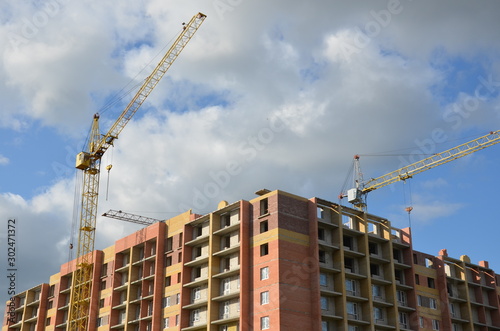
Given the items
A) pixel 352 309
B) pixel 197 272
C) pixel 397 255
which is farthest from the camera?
pixel 397 255

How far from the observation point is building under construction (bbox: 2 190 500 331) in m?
82.0

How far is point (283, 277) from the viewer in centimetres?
8012

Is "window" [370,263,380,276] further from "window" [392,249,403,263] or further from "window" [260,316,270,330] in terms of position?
"window" [260,316,270,330]

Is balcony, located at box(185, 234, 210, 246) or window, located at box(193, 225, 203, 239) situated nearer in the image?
balcony, located at box(185, 234, 210, 246)

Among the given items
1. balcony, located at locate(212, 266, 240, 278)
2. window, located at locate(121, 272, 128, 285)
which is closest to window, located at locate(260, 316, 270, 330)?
balcony, located at locate(212, 266, 240, 278)

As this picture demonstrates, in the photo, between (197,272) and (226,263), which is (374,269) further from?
(197,272)

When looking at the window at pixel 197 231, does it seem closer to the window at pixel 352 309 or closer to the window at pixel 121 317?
the window at pixel 121 317

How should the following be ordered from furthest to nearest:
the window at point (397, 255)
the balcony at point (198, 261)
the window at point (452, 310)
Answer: the window at point (452, 310)
the window at point (397, 255)
the balcony at point (198, 261)

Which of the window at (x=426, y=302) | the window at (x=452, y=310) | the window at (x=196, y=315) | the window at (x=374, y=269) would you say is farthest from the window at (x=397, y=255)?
the window at (x=196, y=315)

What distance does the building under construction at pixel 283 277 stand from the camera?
82.0m

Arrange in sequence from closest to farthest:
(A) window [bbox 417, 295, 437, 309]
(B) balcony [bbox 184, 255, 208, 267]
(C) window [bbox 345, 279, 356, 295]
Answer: (C) window [bbox 345, 279, 356, 295] < (B) balcony [bbox 184, 255, 208, 267] < (A) window [bbox 417, 295, 437, 309]

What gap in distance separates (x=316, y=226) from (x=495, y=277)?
140 feet

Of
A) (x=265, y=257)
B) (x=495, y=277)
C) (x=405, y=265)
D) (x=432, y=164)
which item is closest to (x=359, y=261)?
(x=405, y=265)

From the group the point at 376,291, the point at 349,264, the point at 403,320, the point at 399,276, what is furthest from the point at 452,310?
the point at 349,264
